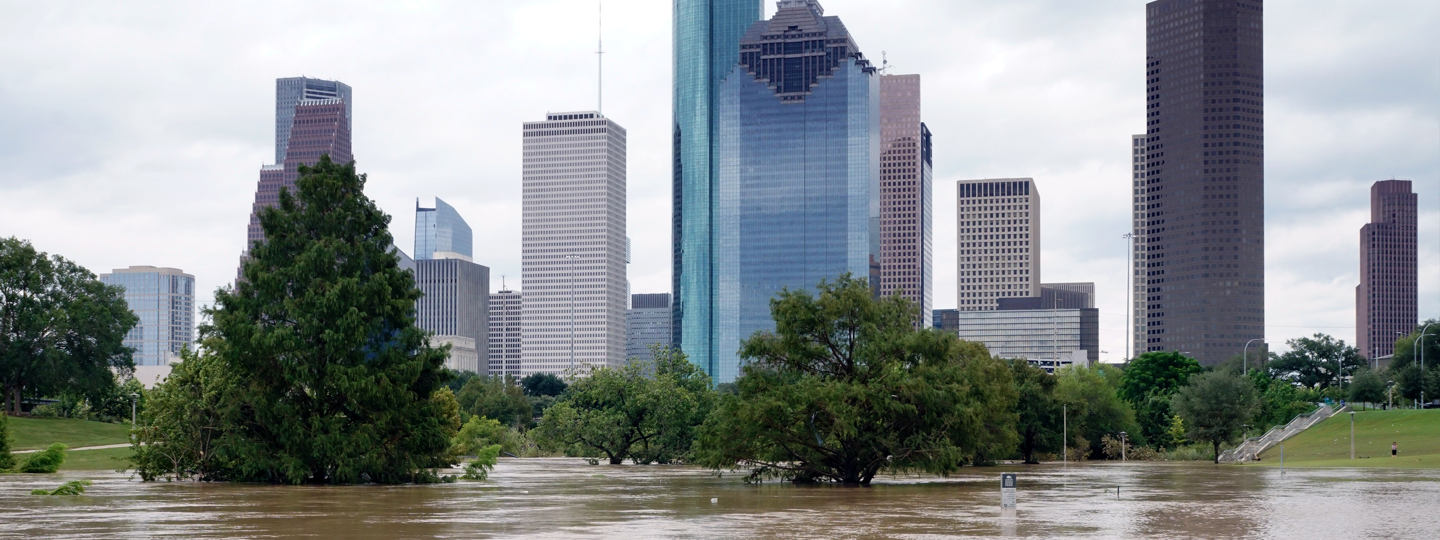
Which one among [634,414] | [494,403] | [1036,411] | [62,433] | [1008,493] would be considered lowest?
[494,403]

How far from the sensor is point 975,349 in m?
73.5

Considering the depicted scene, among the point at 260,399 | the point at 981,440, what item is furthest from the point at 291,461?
the point at 981,440

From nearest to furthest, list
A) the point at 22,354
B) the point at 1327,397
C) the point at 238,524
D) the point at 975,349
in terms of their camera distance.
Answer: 1. the point at 238,524
2. the point at 975,349
3. the point at 22,354
4. the point at 1327,397

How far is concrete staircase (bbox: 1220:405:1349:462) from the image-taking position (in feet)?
358

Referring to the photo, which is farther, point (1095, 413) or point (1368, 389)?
point (1368, 389)

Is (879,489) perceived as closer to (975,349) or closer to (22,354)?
(975,349)

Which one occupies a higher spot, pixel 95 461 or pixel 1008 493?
pixel 1008 493

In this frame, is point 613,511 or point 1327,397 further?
point 1327,397

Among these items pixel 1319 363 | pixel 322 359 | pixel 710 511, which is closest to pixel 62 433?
pixel 322 359

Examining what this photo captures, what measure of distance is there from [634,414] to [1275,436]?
192 feet

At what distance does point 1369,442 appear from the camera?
100250 mm

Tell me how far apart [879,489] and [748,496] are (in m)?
6.97

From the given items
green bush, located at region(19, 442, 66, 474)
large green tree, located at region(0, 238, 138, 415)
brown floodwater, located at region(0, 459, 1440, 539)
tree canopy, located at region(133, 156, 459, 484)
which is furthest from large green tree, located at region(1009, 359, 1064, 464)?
green bush, located at region(19, 442, 66, 474)

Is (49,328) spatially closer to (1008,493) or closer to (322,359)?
(322,359)
